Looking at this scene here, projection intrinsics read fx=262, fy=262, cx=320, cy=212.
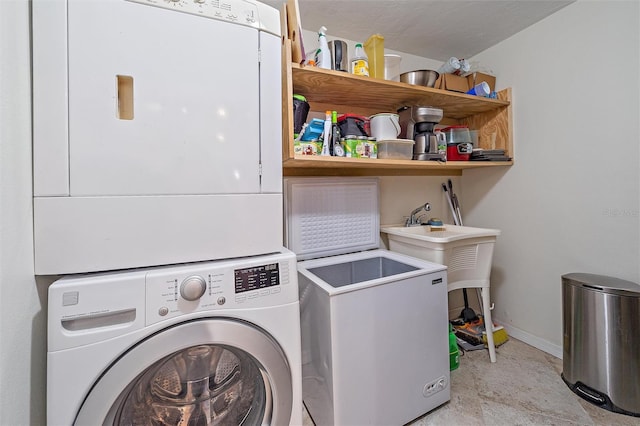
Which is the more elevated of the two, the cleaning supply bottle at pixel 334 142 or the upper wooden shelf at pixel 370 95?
the upper wooden shelf at pixel 370 95

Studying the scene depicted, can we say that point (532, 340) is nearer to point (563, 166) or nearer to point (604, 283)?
point (604, 283)

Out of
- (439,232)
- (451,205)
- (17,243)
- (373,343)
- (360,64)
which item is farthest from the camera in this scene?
(451,205)

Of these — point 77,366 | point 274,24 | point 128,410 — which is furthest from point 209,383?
point 274,24

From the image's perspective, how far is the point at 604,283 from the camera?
1.37 metres

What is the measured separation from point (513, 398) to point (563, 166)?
141cm

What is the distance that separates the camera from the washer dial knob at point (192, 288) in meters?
0.75

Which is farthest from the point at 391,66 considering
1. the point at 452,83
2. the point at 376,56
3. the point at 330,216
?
the point at 330,216

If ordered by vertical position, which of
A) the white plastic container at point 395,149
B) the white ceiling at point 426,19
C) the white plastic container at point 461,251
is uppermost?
the white ceiling at point 426,19

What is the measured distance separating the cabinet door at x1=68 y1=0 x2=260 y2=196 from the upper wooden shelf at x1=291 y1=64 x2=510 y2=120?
0.49 meters

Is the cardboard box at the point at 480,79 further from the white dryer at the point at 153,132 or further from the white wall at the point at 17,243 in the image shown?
the white wall at the point at 17,243

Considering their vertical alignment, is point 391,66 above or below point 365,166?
above

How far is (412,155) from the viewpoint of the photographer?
1657 mm

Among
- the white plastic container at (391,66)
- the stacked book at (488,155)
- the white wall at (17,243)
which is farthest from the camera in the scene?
the stacked book at (488,155)

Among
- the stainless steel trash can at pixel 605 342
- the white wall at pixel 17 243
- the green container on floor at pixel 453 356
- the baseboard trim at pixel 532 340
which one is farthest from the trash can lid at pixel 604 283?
Result: the white wall at pixel 17 243
